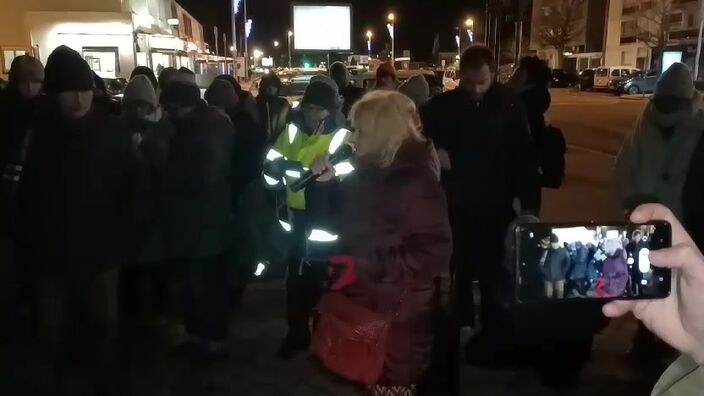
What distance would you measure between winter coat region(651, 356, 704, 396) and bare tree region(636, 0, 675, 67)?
50.0 meters

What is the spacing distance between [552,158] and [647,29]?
53.4 meters

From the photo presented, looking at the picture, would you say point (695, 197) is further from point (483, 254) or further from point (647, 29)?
point (647, 29)

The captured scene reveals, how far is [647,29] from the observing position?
54000 mm

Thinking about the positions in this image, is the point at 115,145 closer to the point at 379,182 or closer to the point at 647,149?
the point at 379,182

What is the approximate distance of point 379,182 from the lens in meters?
3.04

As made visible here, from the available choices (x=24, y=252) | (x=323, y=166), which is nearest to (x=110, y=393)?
(x=24, y=252)

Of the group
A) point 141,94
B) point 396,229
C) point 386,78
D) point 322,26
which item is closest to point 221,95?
point 141,94

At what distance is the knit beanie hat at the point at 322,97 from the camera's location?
16.5 feet

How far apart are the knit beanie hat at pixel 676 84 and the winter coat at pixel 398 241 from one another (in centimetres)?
248

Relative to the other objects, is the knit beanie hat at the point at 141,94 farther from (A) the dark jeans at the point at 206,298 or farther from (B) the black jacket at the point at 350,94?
(B) the black jacket at the point at 350,94

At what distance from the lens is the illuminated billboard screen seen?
21.5m

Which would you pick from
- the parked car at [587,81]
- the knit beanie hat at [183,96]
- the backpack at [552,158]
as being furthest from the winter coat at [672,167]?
the parked car at [587,81]

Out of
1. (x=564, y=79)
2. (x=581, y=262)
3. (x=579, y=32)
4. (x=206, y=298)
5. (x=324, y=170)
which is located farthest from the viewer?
(x=579, y=32)

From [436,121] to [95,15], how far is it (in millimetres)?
26408
